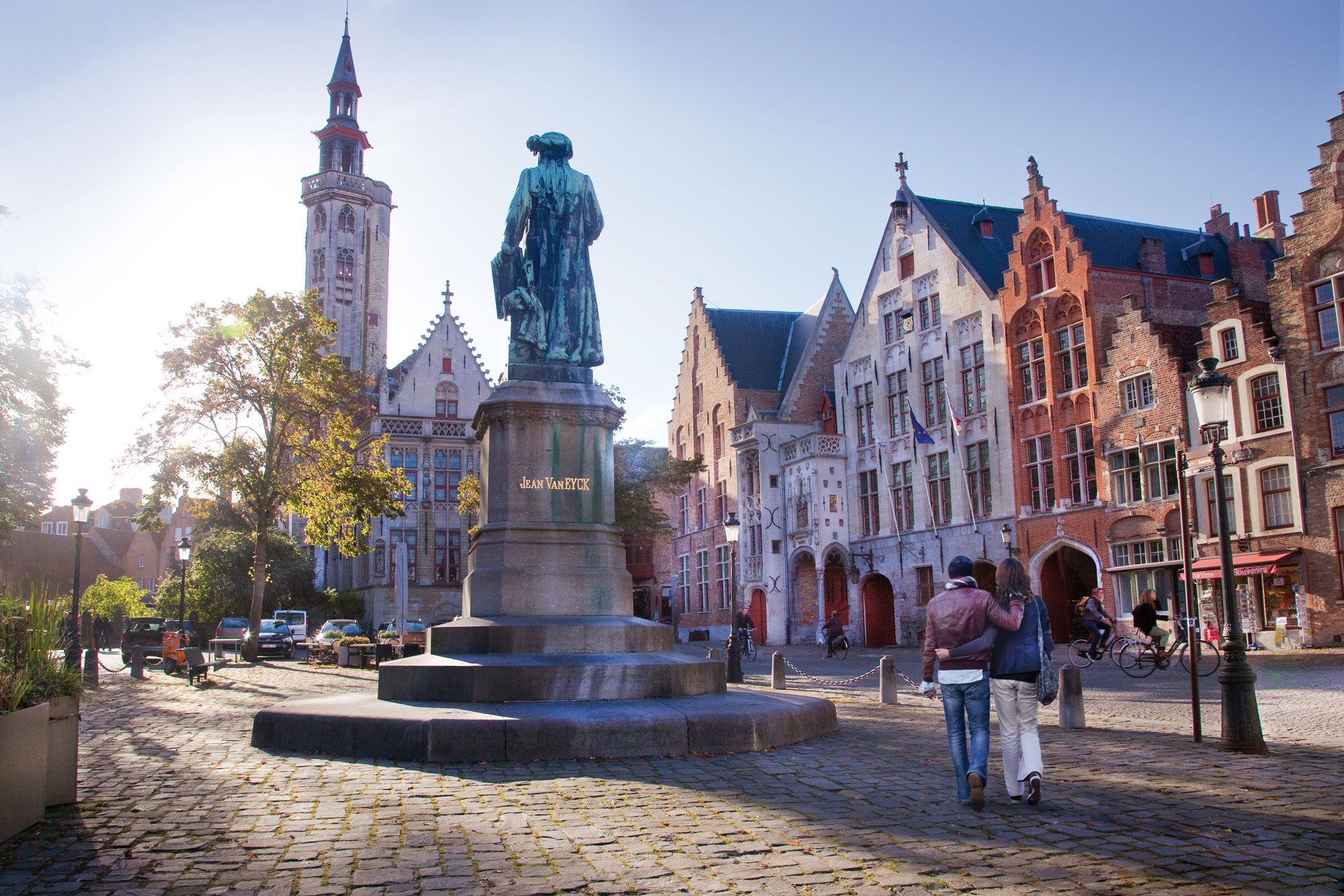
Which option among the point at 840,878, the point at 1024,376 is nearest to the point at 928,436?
the point at 1024,376

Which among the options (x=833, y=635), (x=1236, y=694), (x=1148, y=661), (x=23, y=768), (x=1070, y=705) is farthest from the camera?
(x=833, y=635)

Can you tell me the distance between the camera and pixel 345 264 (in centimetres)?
7156

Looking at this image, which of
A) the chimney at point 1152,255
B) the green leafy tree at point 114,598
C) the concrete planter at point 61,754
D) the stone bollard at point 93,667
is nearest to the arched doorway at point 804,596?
the chimney at point 1152,255

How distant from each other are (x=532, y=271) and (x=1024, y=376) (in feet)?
82.9

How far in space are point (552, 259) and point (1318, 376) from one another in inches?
863

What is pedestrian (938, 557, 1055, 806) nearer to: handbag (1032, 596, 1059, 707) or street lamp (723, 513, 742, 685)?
handbag (1032, 596, 1059, 707)

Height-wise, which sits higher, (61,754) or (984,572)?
(984,572)

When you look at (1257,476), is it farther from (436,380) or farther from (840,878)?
(436,380)

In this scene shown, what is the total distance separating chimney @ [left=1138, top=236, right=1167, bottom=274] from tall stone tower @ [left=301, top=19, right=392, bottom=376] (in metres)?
51.0

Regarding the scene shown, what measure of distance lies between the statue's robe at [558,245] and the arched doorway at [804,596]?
32225 millimetres

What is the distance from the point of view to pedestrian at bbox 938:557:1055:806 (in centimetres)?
666

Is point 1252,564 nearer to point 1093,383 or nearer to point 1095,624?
point 1095,624

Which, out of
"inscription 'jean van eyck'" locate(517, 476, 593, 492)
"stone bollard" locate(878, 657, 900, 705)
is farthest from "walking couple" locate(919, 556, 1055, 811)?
"stone bollard" locate(878, 657, 900, 705)

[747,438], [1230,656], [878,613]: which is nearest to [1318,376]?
[878,613]
